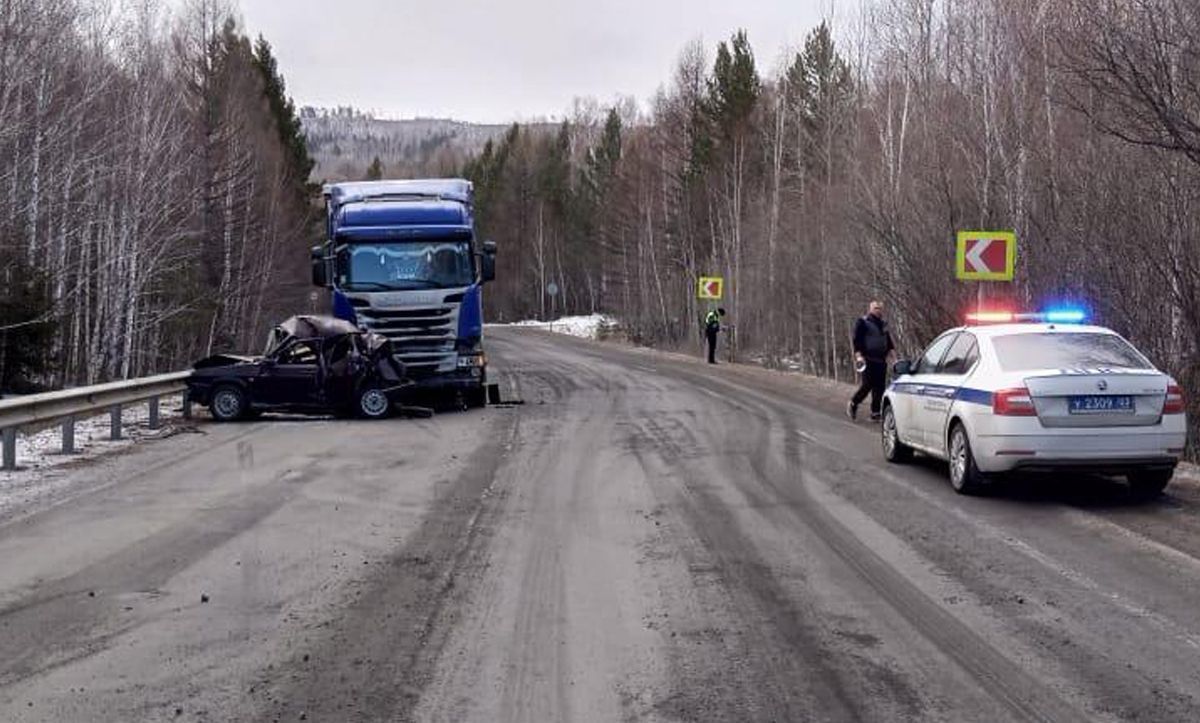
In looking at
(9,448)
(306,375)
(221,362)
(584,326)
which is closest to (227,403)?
(221,362)

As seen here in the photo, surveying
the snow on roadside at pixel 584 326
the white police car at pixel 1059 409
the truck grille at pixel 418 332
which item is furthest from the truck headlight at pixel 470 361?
the snow on roadside at pixel 584 326

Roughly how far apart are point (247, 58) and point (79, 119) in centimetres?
2174

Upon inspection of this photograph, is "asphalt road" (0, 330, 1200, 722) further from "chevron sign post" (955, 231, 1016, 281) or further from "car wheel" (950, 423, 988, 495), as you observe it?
Answer: "chevron sign post" (955, 231, 1016, 281)

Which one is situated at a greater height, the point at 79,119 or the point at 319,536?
the point at 79,119

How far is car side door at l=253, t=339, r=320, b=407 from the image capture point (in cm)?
1847

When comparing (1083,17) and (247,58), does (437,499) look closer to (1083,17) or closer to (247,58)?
(1083,17)

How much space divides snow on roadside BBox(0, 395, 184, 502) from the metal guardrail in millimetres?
195

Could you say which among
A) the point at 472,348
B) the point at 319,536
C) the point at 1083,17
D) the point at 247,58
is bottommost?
the point at 319,536

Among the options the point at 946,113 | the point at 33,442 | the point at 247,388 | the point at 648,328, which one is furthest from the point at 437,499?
the point at 648,328

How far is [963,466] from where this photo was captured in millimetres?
10625

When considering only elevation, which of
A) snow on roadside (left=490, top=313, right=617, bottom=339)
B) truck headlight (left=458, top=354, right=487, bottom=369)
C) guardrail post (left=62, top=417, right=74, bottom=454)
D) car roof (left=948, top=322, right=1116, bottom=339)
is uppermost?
snow on roadside (left=490, top=313, right=617, bottom=339)

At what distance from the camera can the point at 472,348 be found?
20.1 metres

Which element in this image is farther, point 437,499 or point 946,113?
point 946,113

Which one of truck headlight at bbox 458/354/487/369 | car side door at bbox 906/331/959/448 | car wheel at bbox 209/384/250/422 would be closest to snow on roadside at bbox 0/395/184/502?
car wheel at bbox 209/384/250/422
